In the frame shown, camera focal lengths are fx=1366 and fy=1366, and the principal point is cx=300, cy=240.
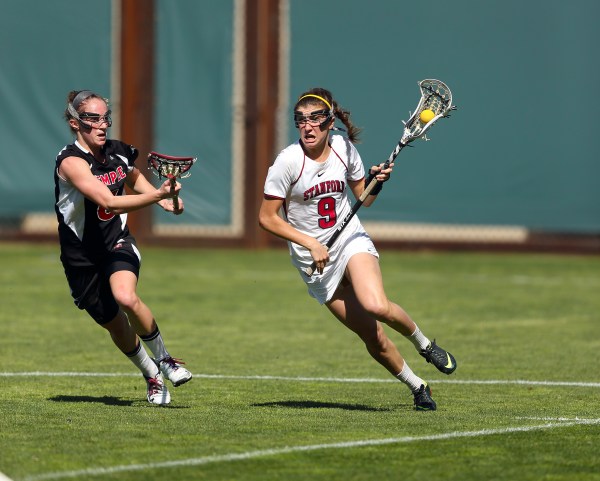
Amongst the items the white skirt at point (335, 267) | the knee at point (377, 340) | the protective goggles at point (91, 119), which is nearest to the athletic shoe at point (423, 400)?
the knee at point (377, 340)

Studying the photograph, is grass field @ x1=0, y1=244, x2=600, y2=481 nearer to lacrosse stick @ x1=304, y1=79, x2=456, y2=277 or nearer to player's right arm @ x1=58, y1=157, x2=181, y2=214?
player's right arm @ x1=58, y1=157, x2=181, y2=214

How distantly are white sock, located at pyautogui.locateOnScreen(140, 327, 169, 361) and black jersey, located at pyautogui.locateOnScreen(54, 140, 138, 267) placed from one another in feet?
1.91

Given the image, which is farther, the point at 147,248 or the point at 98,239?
the point at 147,248

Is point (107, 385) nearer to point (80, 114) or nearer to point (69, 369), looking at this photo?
point (69, 369)

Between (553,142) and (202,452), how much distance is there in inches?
607

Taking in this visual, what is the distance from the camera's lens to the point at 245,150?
22109 millimetres

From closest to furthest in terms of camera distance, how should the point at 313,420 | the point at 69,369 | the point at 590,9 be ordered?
the point at 313,420 < the point at 69,369 < the point at 590,9

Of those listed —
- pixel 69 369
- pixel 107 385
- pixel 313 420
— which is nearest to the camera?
pixel 313 420

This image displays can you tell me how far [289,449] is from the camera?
689 centimetres

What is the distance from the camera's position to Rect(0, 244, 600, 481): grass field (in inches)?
259

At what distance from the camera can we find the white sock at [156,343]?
8.70 metres

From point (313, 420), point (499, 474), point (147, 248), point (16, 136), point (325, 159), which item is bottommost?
point (147, 248)

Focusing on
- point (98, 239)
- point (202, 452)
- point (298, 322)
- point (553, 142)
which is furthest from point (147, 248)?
point (202, 452)

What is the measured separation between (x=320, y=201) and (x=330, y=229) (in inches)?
7.7
